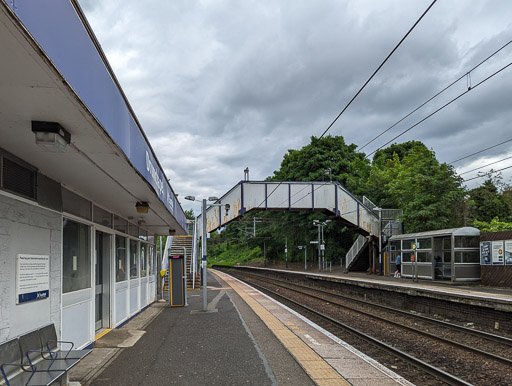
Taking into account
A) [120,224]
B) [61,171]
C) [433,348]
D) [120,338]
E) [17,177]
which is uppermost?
[61,171]

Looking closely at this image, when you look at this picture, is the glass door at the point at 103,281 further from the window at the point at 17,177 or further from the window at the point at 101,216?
the window at the point at 17,177

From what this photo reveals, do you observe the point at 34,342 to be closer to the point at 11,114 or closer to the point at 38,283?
the point at 38,283

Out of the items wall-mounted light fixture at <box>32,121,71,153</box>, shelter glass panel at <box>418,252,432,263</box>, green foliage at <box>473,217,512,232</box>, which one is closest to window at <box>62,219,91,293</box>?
wall-mounted light fixture at <box>32,121,71,153</box>

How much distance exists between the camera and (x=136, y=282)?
497 inches

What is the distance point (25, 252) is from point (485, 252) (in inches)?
723

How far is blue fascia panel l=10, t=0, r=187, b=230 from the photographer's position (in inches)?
94.0

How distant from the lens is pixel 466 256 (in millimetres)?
19422

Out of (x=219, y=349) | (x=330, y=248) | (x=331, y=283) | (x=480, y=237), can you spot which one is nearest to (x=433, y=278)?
(x=480, y=237)

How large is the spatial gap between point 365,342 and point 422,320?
3.83 m

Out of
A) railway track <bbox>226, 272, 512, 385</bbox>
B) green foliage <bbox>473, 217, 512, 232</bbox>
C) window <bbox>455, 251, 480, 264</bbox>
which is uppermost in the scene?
green foliage <bbox>473, 217, 512, 232</bbox>

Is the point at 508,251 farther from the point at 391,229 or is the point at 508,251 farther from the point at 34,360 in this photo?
the point at 34,360

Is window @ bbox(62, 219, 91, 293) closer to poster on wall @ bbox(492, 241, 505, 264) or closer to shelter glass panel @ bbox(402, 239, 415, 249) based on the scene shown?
poster on wall @ bbox(492, 241, 505, 264)

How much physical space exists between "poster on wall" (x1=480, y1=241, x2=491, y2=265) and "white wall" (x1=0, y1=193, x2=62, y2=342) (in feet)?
57.3

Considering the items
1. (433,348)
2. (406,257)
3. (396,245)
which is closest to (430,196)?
(396,245)
